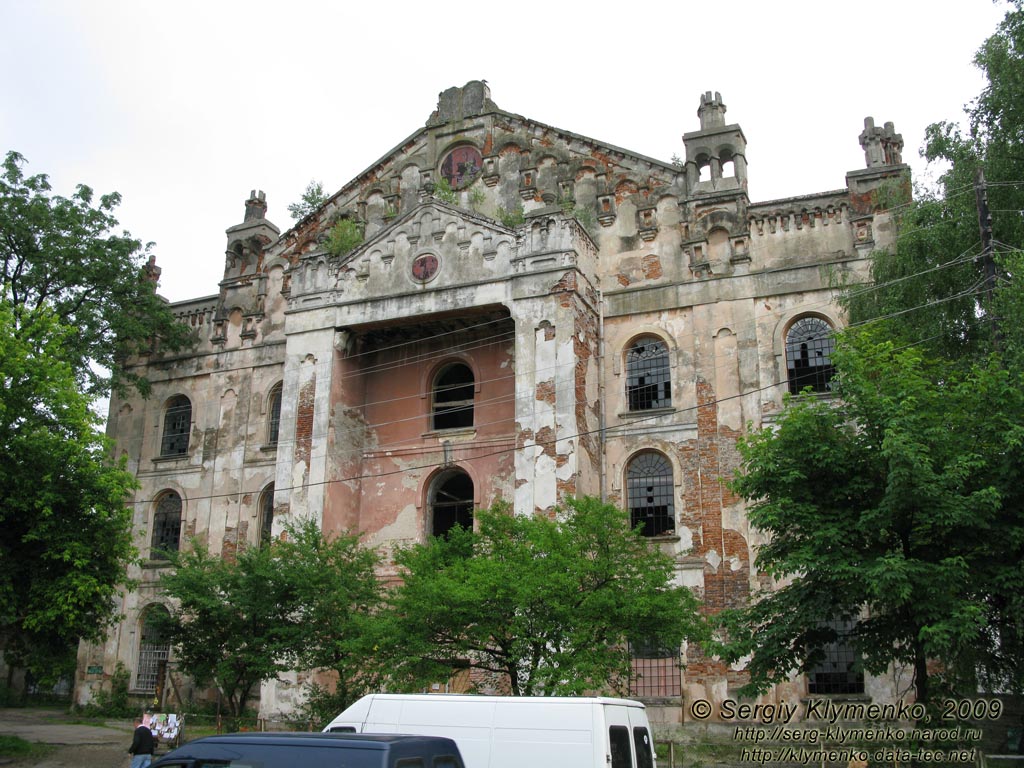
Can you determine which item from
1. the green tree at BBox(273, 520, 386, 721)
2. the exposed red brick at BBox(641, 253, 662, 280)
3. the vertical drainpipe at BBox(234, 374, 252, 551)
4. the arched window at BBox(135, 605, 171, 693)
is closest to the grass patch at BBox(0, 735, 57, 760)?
the green tree at BBox(273, 520, 386, 721)

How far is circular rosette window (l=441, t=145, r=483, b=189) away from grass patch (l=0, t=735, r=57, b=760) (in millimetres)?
18488

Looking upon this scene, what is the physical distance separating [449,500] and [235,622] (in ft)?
25.3

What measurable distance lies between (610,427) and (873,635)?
11633 millimetres

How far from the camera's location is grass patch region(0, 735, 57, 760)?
21.2m

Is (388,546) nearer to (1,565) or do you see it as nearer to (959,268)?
(1,565)

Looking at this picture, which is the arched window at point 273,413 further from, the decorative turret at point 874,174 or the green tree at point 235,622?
the decorative turret at point 874,174

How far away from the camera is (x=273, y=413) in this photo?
30812 millimetres

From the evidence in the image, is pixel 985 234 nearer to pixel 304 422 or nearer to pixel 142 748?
pixel 304 422

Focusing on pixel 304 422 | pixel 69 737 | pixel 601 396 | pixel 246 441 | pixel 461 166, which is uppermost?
pixel 461 166

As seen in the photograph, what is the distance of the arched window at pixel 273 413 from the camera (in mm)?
30411

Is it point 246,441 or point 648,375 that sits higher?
point 648,375

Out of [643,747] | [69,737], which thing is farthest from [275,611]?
[643,747]

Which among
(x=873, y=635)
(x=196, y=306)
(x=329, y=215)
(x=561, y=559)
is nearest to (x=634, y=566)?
(x=561, y=559)

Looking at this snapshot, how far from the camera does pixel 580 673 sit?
52.4 ft
